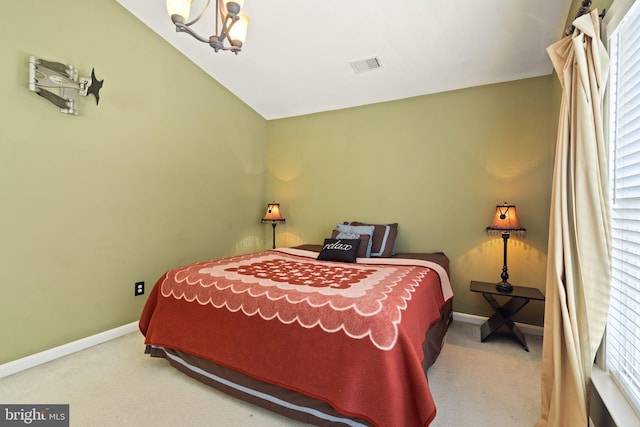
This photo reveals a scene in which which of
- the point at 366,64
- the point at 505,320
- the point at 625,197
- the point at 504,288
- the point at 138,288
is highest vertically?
the point at 366,64

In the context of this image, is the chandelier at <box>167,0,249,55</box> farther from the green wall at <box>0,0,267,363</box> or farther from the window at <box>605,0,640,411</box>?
the window at <box>605,0,640,411</box>

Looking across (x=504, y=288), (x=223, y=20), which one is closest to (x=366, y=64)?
(x=223, y=20)

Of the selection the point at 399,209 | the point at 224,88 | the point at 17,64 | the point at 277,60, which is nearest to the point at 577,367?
the point at 399,209

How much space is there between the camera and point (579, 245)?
131 cm

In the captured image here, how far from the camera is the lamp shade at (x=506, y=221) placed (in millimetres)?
2472

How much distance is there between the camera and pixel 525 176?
8.87 ft

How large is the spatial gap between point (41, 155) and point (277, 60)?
2.16 m

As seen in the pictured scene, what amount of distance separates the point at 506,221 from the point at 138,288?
3.42 meters

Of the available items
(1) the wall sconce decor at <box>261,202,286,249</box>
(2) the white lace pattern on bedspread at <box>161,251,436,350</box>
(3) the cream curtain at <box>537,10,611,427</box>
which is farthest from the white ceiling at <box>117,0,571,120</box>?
(2) the white lace pattern on bedspread at <box>161,251,436,350</box>

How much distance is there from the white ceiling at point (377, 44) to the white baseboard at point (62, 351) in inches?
109

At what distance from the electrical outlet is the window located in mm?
3287

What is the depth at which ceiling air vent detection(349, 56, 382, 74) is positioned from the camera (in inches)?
109

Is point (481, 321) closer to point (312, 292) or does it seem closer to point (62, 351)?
point (312, 292)

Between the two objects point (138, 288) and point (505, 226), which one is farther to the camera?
point (138, 288)
